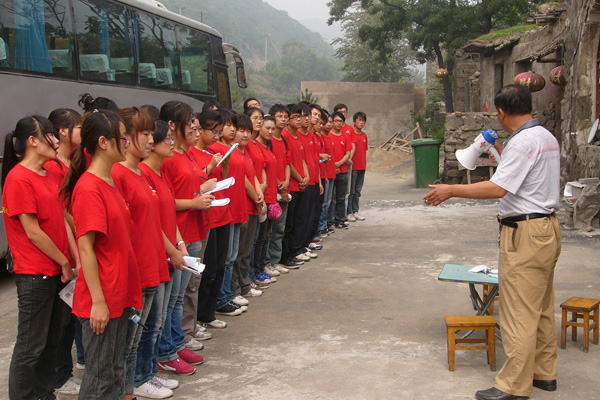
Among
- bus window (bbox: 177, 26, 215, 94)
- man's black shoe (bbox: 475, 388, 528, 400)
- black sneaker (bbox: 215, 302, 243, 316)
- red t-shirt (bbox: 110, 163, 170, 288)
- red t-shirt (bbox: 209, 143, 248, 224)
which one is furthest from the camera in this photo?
bus window (bbox: 177, 26, 215, 94)

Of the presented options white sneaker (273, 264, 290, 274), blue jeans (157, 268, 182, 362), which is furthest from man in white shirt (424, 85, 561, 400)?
white sneaker (273, 264, 290, 274)

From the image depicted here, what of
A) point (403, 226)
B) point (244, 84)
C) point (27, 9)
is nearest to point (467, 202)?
point (403, 226)

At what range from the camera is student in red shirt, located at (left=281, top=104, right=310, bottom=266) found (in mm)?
7966

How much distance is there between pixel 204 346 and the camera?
5070mm

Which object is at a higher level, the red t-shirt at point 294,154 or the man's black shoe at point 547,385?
the red t-shirt at point 294,154

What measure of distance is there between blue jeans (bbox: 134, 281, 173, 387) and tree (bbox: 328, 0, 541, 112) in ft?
74.0

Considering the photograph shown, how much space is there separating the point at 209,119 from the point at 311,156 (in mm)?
3500

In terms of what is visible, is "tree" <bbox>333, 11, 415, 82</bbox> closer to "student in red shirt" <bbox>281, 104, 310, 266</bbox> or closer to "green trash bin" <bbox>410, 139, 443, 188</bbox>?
"green trash bin" <bbox>410, 139, 443, 188</bbox>

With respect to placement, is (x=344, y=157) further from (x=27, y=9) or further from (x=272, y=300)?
(x=27, y=9)

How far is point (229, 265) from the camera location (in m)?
5.81

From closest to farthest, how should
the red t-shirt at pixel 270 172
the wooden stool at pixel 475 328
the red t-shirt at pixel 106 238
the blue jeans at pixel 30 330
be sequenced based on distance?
the red t-shirt at pixel 106 238 → the blue jeans at pixel 30 330 → the wooden stool at pixel 475 328 → the red t-shirt at pixel 270 172

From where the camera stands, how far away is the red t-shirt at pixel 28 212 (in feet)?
11.9

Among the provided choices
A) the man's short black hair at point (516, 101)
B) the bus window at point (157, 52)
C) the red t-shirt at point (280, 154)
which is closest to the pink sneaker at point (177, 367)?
the man's short black hair at point (516, 101)

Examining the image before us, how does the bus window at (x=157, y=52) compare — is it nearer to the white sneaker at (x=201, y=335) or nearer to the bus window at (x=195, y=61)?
the bus window at (x=195, y=61)
